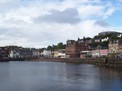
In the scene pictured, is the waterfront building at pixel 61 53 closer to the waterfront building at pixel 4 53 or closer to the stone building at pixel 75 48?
the stone building at pixel 75 48

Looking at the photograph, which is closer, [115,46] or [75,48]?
[115,46]

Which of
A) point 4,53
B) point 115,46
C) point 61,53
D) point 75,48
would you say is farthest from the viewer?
point 4,53

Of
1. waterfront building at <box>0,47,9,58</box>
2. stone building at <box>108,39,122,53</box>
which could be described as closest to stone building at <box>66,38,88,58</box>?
stone building at <box>108,39,122,53</box>

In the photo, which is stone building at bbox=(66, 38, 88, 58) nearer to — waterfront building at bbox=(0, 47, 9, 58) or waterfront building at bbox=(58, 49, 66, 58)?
waterfront building at bbox=(58, 49, 66, 58)

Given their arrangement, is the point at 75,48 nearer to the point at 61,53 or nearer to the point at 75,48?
the point at 75,48

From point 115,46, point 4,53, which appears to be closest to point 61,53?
point 4,53

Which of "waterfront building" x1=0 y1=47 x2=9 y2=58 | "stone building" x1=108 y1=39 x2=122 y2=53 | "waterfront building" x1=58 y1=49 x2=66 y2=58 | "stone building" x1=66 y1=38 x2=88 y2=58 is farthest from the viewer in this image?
"waterfront building" x1=0 y1=47 x2=9 y2=58

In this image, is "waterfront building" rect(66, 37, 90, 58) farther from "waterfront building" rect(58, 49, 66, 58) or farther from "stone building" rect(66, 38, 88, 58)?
"waterfront building" rect(58, 49, 66, 58)

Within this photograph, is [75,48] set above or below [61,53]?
above

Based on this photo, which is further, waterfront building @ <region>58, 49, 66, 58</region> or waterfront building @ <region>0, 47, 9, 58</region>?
waterfront building @ <region>0, 47, 9, 58</region>

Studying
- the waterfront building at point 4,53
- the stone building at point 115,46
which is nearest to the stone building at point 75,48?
the stone building at point 115,46

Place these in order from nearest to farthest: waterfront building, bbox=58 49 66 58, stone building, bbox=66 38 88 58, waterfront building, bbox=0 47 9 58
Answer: stone building, bbox=66 38 88 58, waterfront building, bbox=58 49 66 58, waterfront building, bbox=0 47 9 58

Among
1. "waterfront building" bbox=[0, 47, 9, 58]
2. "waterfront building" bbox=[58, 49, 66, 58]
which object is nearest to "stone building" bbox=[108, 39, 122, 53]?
"waterfront building" bbox=[58, 49, 66, 58]

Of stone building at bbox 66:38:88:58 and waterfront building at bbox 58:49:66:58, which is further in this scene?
waterfront building at bbox 58:49:66:58
